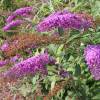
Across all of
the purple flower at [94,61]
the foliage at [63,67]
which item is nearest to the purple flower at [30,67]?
the foliage at [63,67]

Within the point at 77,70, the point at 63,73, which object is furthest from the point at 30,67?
the point at 77,70

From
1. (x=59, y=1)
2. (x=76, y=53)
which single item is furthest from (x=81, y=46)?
(x=59, y=1)

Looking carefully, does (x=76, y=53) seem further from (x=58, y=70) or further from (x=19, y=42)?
(x=19, y=42)

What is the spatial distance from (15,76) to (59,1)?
2.39 metres

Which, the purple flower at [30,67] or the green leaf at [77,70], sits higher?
the purple flower at [30,67]

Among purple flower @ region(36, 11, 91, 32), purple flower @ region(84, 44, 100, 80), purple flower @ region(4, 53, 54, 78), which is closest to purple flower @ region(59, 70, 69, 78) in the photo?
purple flower @ region(4, 53, 54, 78)

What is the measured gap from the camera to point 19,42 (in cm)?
312

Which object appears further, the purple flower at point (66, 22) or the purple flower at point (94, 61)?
the purple flower at point (66, 22)

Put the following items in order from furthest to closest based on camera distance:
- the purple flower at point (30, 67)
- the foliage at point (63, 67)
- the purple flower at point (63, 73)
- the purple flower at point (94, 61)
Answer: the purple flower at point (63, 73) < the foliage at point (63, 67) < the purple flower at point (30, 67) < the purple flower at point (94, 61)

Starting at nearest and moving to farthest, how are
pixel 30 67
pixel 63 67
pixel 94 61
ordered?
pixel 94 61 → pixel 30 67 → pixel 63 67

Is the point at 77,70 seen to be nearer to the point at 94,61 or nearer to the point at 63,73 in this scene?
the point at 63,73

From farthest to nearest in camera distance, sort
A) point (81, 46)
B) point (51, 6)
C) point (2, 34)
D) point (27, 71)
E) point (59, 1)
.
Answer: point (2, 34), point (59, 1), point (51, 6), point (81, 46), point (27, 71)

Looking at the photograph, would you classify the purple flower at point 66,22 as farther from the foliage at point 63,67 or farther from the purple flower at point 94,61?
the purple flower at point 94,61

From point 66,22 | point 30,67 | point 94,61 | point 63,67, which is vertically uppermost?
point 66,22
